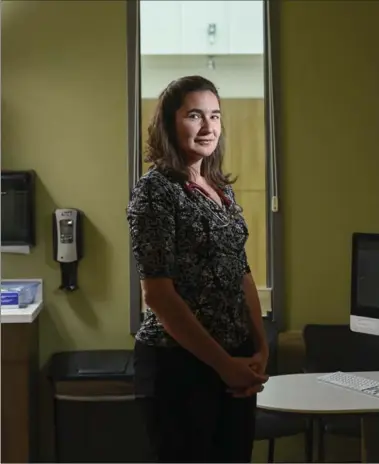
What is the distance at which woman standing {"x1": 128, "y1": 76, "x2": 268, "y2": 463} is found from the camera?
1.44 meters

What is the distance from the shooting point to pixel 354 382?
2.05 m

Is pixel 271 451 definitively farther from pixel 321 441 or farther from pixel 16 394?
pixel 16 394

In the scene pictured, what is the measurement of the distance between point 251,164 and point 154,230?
1436 mm

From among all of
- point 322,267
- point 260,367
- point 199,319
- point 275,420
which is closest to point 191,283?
point 199,319

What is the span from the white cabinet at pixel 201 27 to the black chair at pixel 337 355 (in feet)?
3.69

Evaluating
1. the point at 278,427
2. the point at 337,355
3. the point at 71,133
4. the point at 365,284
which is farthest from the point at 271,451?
the point at 71,133

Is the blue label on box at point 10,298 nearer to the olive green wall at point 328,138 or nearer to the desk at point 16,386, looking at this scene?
the desk at point 16,386

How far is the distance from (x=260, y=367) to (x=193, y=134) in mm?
518

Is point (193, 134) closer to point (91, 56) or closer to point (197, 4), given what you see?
point (91, 56)

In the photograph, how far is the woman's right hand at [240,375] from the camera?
1.45 meters

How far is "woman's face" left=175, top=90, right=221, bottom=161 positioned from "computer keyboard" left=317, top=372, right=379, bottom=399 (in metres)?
0.83

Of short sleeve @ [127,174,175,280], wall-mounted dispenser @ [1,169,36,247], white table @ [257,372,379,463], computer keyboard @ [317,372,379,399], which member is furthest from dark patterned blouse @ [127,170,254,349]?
wall-mounted dispenser @ [1,169,36,247]

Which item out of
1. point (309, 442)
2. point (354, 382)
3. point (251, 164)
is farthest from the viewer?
point (251, 164)

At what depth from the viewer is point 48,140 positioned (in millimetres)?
2752
